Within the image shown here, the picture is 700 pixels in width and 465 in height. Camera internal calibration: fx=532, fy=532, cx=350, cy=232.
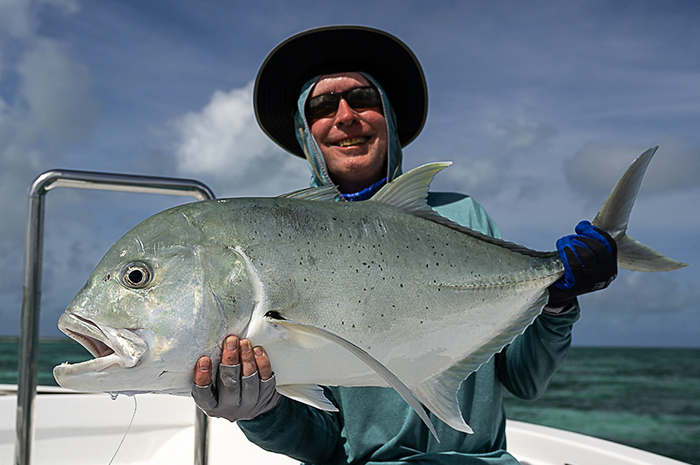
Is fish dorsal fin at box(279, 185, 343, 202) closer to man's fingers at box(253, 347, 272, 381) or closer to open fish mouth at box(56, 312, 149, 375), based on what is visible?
man's fingers at box(253, 347, 272, 381)

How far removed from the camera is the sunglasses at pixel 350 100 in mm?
2594

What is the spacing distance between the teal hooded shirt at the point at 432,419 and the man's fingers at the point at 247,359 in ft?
2.36

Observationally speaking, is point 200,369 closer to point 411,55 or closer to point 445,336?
point 445,336

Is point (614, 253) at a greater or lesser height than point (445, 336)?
greater

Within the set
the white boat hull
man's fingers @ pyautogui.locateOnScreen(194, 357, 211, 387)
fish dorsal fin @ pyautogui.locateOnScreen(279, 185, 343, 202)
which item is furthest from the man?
the white boat hull

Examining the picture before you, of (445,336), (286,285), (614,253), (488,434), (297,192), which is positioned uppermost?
(297,192)

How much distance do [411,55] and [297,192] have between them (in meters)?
1.64

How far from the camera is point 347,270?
4.80ft

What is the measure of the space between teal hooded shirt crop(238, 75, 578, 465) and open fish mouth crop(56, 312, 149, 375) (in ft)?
3.11

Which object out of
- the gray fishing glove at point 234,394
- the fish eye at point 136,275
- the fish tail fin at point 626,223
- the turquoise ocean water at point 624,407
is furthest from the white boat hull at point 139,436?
the turquoise ocean water at point 624,407

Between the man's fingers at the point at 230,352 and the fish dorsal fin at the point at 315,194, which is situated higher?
the fish dorsal fin at the point at 315,194

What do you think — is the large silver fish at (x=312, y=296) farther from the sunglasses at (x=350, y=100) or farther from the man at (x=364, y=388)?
the sunglasses at (x=350, y=100)

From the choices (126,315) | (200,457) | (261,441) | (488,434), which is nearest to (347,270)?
(126,315)

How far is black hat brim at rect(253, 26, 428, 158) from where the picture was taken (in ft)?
9.39
